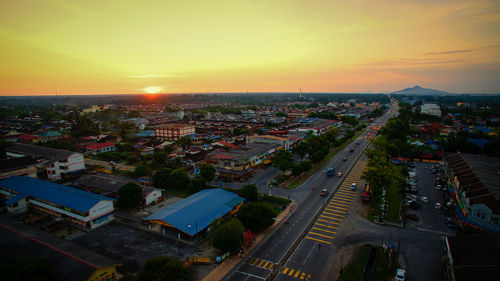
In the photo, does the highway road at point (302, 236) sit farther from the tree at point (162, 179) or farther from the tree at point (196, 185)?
the tree at point (162, 179)

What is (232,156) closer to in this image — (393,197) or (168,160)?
(168,160)

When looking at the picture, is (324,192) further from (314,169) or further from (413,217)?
(314,169)

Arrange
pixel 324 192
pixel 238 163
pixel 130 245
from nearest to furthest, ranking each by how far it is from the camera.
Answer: pixel 130 245 → pixel 324 192 → pixel 238 163

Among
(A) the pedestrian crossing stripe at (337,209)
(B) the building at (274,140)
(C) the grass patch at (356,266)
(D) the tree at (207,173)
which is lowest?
(C) the grass patch at (356,266)

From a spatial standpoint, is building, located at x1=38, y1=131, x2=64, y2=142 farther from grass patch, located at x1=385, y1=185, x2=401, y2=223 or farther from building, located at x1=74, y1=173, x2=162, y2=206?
grass patch, located at x1=385, y1=185, x2=401, y2=223

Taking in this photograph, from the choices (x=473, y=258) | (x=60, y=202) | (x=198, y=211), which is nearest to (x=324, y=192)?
(x=473, y=258)

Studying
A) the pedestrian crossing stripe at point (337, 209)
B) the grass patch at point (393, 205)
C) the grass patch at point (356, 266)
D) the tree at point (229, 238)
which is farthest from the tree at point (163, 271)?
the grass patch at point (393, 205)

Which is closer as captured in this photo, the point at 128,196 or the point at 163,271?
the point at 163,271
